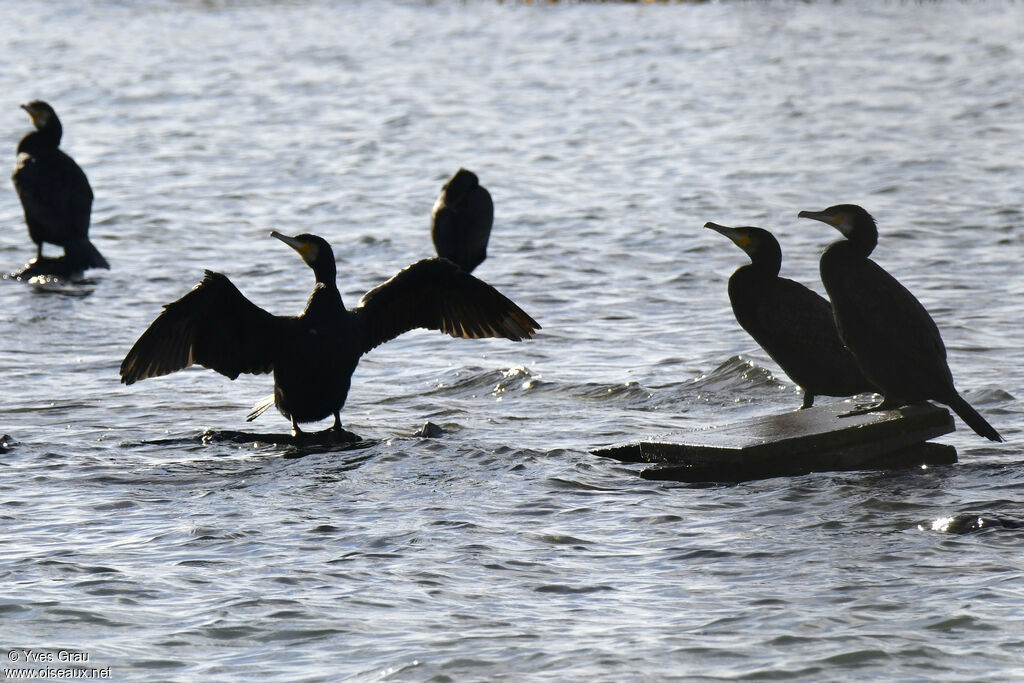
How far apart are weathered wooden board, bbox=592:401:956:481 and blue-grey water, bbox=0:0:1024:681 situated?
125 millimetres

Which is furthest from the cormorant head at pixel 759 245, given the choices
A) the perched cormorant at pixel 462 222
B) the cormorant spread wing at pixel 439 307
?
the perched cormorant at pixel 462 222

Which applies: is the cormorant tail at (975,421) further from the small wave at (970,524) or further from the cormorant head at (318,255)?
the cormorant head at (318,255)

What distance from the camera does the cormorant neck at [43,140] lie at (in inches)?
532

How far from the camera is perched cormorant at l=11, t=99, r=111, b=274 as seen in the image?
518 inches

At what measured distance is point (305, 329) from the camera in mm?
7785

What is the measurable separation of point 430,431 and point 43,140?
7.07 m

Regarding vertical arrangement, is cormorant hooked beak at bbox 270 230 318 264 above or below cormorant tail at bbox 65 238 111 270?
above

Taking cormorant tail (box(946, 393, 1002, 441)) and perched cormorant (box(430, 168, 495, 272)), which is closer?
cormorant tail (box(946, 393, 1002, 441))

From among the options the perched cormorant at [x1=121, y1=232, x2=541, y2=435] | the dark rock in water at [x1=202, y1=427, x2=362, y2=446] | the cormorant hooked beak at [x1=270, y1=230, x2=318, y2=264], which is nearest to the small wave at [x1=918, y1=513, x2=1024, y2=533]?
the perched cormorant at [x1=121, y1=232, x2=541, y2=435]

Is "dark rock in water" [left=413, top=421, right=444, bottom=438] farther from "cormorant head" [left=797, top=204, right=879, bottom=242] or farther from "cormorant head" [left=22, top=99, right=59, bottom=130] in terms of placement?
"cormorant head" [left=22, top=99, right=59, bottom=130]

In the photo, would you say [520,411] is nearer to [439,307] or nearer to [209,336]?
[439,307]

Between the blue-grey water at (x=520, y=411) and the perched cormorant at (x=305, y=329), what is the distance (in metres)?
0.40

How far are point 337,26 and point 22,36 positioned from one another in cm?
703

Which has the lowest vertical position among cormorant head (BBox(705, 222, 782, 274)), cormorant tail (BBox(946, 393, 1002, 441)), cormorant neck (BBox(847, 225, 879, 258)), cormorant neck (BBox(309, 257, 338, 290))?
cormorant tail (BBox(946, 393, 1002, 441))
